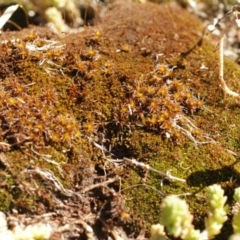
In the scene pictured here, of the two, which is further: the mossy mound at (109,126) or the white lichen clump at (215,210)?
the mossy mound at (109,126)

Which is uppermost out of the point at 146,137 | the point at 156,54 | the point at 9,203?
the point at 156,54

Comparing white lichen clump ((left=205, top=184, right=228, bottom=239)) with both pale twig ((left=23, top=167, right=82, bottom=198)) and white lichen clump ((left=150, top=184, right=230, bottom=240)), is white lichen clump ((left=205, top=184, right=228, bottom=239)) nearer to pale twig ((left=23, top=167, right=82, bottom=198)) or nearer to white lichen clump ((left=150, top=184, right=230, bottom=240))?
white lichen clump ((left=150, top=184, right=230, bottom=240))

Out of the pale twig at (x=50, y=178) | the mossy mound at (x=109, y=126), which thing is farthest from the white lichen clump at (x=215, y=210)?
the pale twig at (x=50, y=178)

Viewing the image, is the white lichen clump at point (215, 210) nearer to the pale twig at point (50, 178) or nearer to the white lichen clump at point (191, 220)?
the white lichen clump at point (191, 220)

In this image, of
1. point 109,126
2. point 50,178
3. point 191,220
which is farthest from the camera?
point 109,126

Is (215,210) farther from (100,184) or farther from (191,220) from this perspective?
(100,184)

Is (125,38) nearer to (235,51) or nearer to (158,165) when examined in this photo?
(158,165)

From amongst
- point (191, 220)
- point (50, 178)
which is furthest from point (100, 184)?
point (191, 220)

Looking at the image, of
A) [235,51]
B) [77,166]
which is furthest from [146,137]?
[235,51]

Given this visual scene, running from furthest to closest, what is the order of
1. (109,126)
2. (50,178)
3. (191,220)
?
(109,126)
(50,178)
(191,220)
